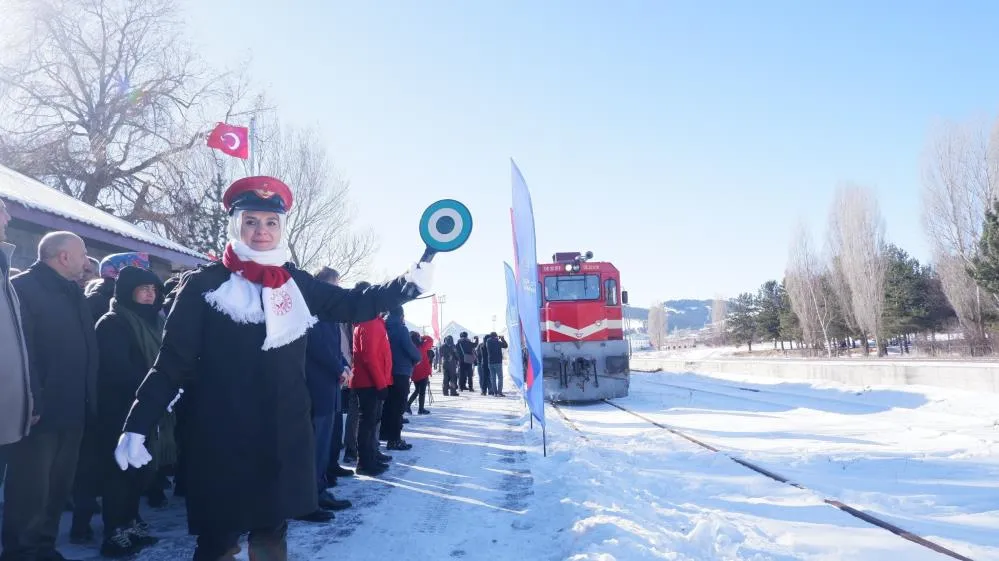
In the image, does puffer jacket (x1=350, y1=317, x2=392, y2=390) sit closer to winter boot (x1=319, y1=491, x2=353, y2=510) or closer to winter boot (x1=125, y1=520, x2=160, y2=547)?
winter boot (x1=319, y1=491, x2=353, y2=510)

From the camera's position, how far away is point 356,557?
3928mm

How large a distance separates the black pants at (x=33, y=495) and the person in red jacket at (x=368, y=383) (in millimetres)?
3052

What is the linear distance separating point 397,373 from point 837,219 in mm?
46121

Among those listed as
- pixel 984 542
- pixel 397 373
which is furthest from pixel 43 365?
pixel 984 542

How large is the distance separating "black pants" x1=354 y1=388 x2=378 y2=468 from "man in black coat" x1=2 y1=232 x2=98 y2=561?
2.85 m

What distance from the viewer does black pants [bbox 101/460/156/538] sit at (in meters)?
4.02

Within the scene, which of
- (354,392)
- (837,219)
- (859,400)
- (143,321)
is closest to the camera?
(143,321)

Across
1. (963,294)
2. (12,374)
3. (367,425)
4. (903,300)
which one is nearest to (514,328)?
(367,425)

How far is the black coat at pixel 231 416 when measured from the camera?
2455 millimetres

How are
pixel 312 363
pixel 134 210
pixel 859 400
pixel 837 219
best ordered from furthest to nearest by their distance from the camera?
pixel 837 219 < pixel 134 210 < pixel 859 400 < pixel 312 363

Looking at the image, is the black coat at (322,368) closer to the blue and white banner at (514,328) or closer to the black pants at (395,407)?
the black pants at (395,407)

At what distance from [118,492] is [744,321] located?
263 feet

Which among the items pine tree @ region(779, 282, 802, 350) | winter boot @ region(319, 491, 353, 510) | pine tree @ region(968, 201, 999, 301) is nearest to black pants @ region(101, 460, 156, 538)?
winter boot @ region(319, 491, 353, 510)

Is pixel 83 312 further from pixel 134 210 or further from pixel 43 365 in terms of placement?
pixel 134 210
